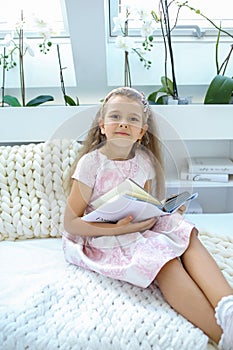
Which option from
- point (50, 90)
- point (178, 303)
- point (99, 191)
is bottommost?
point (178, 303)

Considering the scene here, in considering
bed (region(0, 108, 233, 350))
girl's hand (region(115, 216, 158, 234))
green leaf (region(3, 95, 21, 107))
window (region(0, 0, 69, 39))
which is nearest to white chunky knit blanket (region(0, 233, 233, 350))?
bed (region(0, 108, 233, 350))

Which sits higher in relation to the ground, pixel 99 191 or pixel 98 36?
pixel 98 36

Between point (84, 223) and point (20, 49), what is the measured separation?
101 cm

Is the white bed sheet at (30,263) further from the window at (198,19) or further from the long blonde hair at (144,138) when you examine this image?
the window at (198,19)

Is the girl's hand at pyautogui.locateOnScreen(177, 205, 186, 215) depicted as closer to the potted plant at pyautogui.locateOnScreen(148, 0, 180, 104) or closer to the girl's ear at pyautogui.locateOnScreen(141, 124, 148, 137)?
the girl's ear at pyautogui.locateOnScreen(141, 124, 148, 137)

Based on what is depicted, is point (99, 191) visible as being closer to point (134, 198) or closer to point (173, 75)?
point (134, 198)

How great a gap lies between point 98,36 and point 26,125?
0.48m

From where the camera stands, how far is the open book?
1.08m

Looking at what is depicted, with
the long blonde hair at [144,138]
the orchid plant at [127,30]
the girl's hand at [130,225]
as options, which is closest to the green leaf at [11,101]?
the orchid plant at [127,30]

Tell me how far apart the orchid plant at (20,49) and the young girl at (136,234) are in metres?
0.66

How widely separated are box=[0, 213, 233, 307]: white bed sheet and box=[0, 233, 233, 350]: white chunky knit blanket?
65 millimetres

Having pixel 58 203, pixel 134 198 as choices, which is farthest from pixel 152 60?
pixel 134 198

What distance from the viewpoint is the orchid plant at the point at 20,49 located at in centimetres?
174

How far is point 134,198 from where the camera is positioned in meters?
1.06
